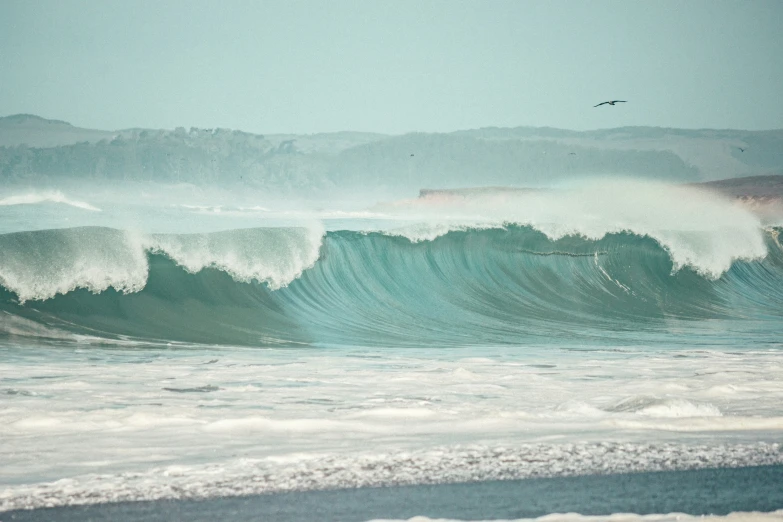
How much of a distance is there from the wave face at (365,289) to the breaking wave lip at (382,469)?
20.9ft

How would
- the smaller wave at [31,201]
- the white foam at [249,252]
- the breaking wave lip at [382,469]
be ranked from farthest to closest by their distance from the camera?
the smaller wave at [31,201] → the white foam at [249,252] → the breaking wave lip at [382,469]

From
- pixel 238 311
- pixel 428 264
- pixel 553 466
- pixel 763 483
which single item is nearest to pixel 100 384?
pixel 553 466

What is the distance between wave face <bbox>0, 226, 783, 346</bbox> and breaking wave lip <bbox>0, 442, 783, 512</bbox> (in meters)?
6.37

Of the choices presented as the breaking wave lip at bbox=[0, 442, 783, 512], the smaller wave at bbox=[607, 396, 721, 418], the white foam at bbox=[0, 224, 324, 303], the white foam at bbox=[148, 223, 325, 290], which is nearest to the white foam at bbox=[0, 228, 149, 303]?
the white foam at bbox=[0, 224, 324, 303]

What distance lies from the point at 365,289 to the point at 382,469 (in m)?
11.1

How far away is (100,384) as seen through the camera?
22.1ft

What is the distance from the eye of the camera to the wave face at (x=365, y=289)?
11477 mm

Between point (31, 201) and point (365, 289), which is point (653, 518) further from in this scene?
point (31, 201)

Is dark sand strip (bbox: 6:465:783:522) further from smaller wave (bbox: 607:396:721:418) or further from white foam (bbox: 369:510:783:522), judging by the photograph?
smaller wave (bbox: 607:396:721:418)

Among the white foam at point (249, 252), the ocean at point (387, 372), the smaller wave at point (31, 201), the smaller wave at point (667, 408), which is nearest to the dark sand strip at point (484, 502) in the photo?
the ocean at point (387, 372)

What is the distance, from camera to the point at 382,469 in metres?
4.30

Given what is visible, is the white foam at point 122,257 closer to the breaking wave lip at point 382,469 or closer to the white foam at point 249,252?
the white foam at point 249,252

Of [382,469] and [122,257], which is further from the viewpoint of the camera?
[122,257]

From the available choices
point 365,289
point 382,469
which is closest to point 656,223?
point 365,289
